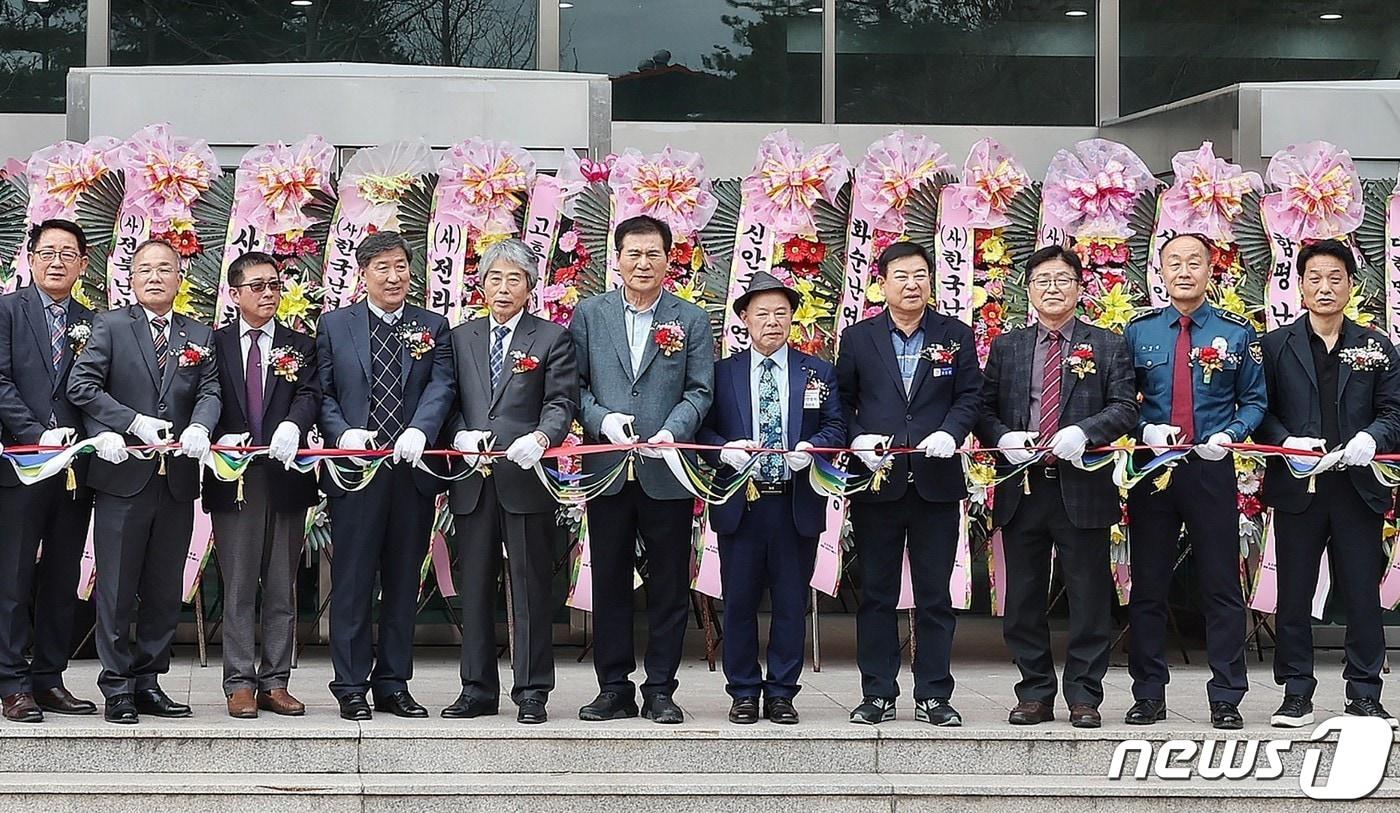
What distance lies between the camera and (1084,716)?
6.27 metres

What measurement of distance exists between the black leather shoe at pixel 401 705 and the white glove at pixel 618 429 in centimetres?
119

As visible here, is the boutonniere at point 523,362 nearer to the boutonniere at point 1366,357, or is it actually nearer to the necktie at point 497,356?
the necktie at point 497,356

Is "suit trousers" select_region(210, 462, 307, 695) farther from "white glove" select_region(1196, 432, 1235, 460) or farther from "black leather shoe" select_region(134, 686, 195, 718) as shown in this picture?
"white glove" select_region(1196, 432, 1235, 460)

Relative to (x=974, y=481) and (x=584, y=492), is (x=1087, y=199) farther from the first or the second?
(x=584, y=492)

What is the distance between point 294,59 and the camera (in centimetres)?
989

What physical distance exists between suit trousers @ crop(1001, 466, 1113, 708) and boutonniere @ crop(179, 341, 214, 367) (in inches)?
117

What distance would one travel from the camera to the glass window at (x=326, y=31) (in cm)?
987

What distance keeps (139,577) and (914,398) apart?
2.83 m

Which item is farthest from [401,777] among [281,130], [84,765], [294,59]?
[294,59]

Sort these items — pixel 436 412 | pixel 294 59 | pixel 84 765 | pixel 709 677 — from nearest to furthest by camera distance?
pixel 84 765 < pixel 436 412 < pixel 709 677 < pixel 294 59

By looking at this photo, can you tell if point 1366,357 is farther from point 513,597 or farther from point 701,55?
point 701,55

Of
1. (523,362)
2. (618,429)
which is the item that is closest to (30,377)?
(523,362)

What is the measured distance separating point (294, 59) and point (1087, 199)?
4.55 m

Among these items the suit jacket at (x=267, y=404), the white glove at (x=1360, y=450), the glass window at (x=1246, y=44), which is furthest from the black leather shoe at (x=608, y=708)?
the glass window at (x=1246, y=44)
